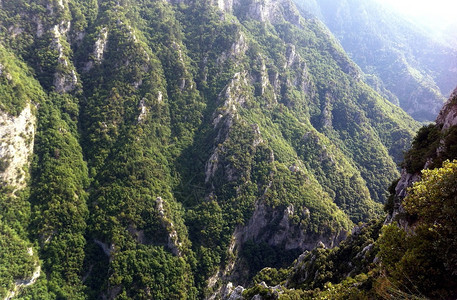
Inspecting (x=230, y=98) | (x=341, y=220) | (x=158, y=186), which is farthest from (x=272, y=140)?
(x=158, y=186)

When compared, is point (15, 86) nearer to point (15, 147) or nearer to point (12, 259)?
point (15, 147)

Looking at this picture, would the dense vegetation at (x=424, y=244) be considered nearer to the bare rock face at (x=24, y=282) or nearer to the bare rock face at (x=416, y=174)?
the bare rock face at (x=416, y=174)

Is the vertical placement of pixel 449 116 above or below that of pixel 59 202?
above

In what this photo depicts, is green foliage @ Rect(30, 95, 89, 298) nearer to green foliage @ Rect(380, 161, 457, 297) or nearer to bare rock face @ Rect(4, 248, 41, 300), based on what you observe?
bare rock face @ Rect(4, 248, 41, 300)

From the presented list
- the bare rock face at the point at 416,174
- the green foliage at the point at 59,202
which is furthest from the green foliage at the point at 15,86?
the bare rock face at the point at 416,174

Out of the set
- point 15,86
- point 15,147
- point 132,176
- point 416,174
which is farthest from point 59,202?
point 416,174
